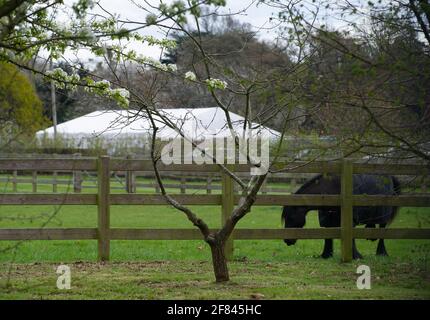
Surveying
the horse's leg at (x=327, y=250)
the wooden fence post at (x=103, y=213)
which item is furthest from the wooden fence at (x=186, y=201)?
the horse's leg at (x=327, y=250)

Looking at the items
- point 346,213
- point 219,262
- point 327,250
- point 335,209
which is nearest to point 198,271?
point 219,262

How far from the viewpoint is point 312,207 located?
11.6 m

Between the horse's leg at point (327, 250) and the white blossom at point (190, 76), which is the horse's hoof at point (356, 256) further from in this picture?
the white blossom at point (190, 76)

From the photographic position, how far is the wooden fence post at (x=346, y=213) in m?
10.6

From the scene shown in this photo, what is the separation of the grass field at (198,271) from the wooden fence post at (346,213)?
0.80ft

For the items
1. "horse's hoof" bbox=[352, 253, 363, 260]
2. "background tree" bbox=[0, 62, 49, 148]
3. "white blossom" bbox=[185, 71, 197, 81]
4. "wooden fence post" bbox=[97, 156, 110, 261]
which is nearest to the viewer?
"background tree" bbox=[0, 62, 49, 148]

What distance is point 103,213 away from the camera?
33.0 feet

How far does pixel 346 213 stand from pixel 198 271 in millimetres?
2734

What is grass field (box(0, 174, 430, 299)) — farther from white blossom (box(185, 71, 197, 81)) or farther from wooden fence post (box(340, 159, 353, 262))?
white blossom (box(185, 71, 197, 81))

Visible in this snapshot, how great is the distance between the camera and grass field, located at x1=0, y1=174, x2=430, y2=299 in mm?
7129

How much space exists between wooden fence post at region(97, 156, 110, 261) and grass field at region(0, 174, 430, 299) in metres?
0.20

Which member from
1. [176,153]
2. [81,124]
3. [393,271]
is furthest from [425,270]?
[81,124]

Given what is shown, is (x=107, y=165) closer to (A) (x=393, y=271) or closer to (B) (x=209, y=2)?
(A) (x=393, y=271)

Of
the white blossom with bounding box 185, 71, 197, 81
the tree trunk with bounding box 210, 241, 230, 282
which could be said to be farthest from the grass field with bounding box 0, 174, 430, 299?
the white blossom with bounding box 185, 71, 197, 81
